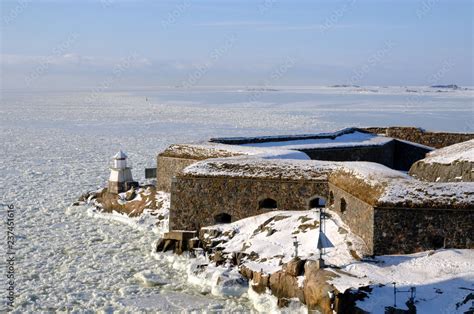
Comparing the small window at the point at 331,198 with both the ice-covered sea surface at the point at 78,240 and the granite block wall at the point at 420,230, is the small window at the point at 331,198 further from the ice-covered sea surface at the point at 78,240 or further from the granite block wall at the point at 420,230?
the ice-covered sea surface at the point at 78,240

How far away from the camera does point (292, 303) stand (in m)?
15.1

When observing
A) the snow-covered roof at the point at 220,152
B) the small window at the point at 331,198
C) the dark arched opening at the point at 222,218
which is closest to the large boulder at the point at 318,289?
the small window at the point at 331,198

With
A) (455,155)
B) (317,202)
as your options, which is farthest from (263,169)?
(455,155)

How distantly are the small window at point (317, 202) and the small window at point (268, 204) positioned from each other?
1127mm

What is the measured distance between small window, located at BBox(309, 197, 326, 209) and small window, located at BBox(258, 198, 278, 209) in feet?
3.70

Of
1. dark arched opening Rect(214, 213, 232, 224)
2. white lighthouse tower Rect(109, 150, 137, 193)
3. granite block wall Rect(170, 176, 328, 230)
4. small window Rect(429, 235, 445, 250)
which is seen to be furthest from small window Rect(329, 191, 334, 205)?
white lighthouse tower Rect(109, 150, 137, 193)

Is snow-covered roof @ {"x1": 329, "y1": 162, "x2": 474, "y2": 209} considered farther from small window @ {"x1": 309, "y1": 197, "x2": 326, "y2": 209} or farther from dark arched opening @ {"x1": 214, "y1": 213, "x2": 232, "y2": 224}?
dark arched opening @ {"x1": 214, "y1": 213, "x2": 232, "y2": 224}

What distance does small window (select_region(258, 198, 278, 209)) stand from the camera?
21047 mm

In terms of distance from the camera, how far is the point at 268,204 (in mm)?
21156

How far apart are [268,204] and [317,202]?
156 centimetres

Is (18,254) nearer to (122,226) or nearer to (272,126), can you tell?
(122,226)

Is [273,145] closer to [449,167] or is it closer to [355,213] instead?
Answer: [449,167]

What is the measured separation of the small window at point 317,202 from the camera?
20.7 meters

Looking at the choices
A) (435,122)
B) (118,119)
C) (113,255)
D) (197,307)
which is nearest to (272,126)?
(435,122)
